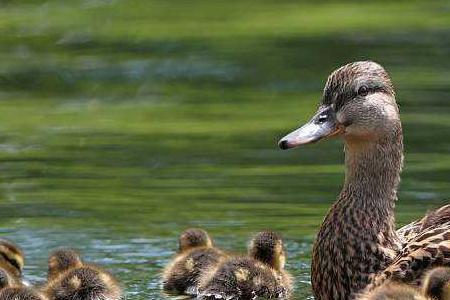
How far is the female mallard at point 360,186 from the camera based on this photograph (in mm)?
8664

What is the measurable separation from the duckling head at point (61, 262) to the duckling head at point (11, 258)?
0.60 ft

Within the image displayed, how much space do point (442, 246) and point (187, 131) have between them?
5061mm

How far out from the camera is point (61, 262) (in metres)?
9.16

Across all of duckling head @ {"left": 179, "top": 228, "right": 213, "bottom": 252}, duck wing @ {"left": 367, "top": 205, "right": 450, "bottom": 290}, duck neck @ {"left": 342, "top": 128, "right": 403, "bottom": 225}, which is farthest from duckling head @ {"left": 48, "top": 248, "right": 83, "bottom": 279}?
duck wing @ {"left": 367, "top": 205, "right": 450, "bottom": 290}

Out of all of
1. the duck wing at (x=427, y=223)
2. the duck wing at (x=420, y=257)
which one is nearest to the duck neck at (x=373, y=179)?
the duck wing at (x=427, y=223)

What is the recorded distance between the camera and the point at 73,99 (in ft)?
47.7

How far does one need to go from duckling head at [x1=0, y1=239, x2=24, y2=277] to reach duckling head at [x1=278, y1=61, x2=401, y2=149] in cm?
153

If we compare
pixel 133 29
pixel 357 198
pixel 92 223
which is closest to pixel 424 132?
pixel 92 223

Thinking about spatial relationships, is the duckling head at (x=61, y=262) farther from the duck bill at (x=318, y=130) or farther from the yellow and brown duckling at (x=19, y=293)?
the duck bill at (x=318, y=130)

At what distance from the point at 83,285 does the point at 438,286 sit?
1.87 m

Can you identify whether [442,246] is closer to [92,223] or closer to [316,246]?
[316,246]

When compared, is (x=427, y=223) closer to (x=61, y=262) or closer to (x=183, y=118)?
(x=61, y=262)

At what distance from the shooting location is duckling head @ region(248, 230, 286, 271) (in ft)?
30.5

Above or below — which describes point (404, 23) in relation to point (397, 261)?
above
